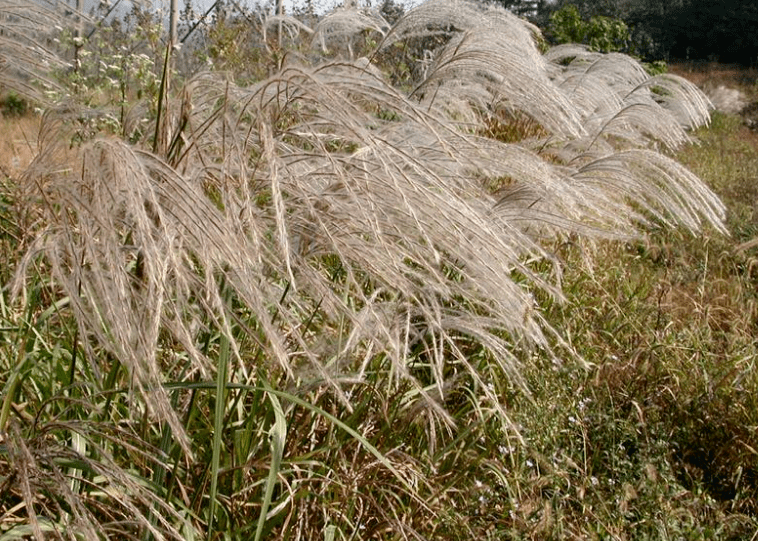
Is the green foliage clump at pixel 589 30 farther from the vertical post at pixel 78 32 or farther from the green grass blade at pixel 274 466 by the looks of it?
the green grass blade at pixel 274 466

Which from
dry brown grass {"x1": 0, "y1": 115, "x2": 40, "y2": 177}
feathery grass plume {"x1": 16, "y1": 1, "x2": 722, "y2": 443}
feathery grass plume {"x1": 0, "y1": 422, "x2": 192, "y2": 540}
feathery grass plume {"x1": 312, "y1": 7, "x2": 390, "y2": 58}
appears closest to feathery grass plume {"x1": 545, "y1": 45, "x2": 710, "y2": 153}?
feathery grass plume {"x1": 312, "y1": 7, "x2": 390, "y2": 58}

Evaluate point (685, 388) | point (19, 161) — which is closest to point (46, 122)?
point (19, 161)

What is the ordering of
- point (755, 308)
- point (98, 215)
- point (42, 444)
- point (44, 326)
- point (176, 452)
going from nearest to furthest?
point (98, 215)
point (42, 444)
point (176, 452)
point (44, 326)
point (755, 308)

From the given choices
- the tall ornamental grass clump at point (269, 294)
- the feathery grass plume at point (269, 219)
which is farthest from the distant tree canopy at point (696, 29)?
the feathery grass plume at point (269, 219)

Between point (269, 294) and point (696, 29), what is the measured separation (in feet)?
108

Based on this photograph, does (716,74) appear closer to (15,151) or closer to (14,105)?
(14,105)

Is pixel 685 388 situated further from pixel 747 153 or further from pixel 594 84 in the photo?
pixel 747 153

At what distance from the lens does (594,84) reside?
402 cm

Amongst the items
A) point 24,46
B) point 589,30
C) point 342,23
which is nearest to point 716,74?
point 589,30

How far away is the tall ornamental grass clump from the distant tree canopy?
26523mm

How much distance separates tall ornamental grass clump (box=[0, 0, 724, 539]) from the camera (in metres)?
0.97

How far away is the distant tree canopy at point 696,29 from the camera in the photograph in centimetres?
2792

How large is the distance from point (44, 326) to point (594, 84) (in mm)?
3172

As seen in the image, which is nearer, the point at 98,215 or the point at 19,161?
the point at 98,215
